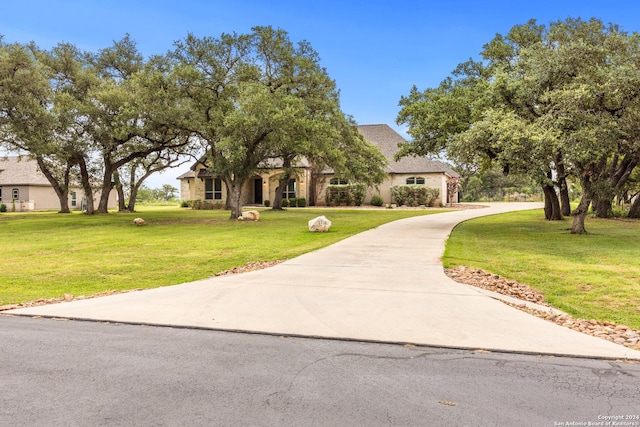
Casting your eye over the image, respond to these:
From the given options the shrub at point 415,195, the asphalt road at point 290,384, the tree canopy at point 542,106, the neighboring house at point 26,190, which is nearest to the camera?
the asphalt road at point 290,384

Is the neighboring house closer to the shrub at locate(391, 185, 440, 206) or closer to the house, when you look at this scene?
the house

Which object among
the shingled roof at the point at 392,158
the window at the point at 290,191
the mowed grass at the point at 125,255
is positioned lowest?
the mowed grass at the point at 125,255

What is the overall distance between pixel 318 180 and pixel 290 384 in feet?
125

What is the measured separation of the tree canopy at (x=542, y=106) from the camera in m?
12.9

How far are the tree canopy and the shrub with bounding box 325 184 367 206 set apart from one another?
1961 centimetres

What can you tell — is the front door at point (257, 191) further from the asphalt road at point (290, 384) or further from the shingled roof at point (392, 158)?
the asphalt road at point (290, 384)

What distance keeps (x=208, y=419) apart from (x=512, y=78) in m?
15.6

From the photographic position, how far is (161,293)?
7000mm

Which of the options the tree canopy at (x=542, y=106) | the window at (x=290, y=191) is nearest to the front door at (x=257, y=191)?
the window at (x=290, y=191)

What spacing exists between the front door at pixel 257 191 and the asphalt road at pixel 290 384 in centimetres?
3900

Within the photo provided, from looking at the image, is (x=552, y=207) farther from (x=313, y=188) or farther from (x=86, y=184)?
(x=86, y=184)

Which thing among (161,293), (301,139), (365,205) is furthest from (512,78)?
(365,205)

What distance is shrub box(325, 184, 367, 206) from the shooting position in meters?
38.4

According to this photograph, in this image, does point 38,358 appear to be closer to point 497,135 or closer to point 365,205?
point 497,135
